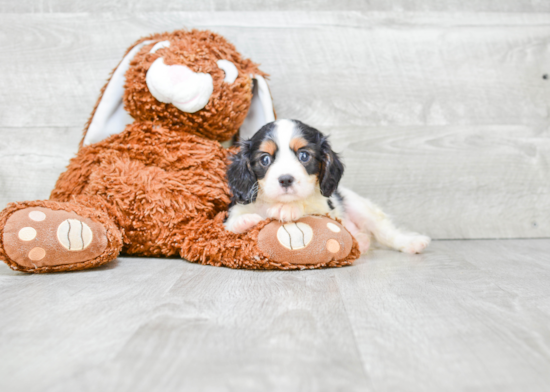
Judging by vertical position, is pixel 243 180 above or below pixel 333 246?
above

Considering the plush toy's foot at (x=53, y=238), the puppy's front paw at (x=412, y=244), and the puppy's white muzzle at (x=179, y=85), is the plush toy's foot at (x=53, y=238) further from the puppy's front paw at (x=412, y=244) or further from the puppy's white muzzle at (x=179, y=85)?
the puppy's front paw at (x=412, y=244)

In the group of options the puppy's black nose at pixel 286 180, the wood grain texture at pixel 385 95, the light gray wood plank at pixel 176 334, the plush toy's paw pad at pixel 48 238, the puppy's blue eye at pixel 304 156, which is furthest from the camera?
the wood grain texture at pixel 385 95

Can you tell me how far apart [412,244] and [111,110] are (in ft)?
4.62

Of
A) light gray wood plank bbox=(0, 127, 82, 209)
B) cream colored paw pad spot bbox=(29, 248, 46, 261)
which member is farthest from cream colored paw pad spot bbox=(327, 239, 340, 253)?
light gray wood plank bbox=(0, 127, 82, 209)

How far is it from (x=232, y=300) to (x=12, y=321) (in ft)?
1.63

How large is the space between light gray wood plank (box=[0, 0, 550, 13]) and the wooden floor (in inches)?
56.4

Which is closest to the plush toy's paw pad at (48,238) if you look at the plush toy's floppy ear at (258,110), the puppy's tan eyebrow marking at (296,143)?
the puppy's tan eyebrow marking at (296,143)

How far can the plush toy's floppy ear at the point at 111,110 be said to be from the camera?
77.4 inches

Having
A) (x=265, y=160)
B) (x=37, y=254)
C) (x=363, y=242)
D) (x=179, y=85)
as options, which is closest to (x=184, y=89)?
(x=179, y=85)

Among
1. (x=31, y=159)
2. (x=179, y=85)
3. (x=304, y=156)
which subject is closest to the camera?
(x=304, y=156)

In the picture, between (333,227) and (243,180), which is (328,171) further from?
(243,180)

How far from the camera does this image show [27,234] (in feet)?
4.64

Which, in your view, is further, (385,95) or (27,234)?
(385,95)

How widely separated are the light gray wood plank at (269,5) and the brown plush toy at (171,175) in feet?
1.40
